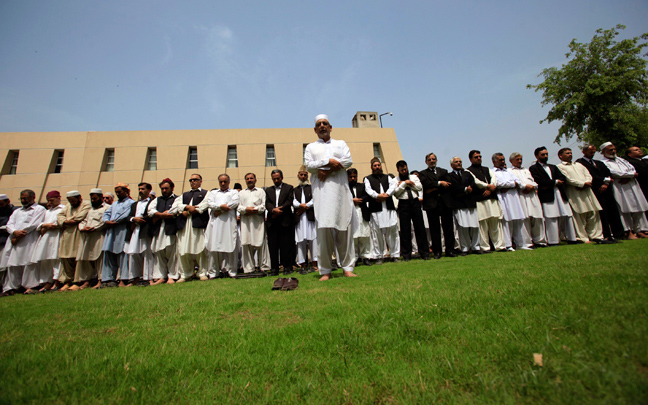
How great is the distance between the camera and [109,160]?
17969 mm

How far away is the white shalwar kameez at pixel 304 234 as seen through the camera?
22.3 ft

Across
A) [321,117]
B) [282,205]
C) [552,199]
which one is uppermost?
[321,117]

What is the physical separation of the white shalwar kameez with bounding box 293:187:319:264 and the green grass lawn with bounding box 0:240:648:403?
14.3 ft

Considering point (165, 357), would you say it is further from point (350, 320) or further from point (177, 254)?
point (177, 254)

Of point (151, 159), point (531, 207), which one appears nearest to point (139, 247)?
point (531, 207)

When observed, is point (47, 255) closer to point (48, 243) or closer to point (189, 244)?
point (48, 243)

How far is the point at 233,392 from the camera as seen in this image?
1.30 meters

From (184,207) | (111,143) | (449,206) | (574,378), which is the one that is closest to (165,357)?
(574,378)

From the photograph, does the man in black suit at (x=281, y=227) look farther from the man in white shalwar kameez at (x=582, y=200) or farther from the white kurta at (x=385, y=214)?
the man in white shalwar kameez at (x=582, y=200)

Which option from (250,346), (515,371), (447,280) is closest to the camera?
(515,371)

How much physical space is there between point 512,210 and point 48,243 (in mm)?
10662

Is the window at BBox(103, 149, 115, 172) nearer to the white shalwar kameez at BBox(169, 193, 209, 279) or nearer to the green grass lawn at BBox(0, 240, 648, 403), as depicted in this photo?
the white shalwar kameez at BBox(169, 193, 209, 279)

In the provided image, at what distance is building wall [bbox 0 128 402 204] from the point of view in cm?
1691

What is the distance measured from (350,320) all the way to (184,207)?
590 centimetres
